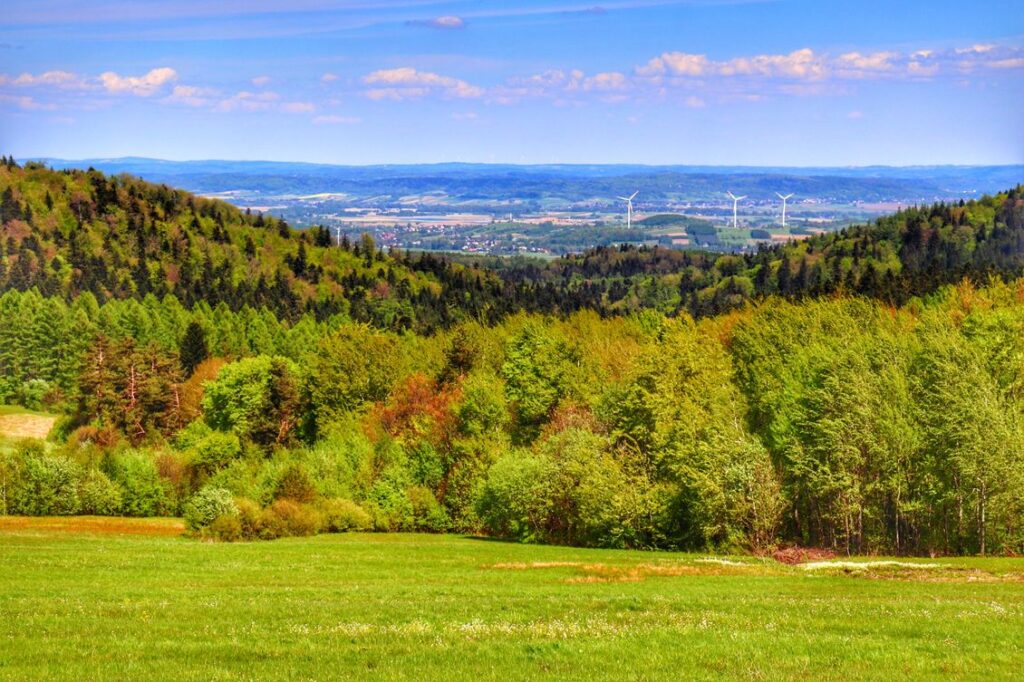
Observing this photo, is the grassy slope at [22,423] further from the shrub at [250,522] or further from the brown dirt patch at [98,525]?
the shrub at [250,522]

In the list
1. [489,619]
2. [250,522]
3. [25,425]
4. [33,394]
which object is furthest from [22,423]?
[489,619]

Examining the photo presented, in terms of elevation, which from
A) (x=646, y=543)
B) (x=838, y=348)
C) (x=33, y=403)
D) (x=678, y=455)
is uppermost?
(x=838, y=348)

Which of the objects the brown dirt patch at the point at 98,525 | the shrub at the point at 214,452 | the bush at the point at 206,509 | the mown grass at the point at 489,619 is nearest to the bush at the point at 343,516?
the bush at the point at 206,509

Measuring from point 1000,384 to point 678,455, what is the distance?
26825mm

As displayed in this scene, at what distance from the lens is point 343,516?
8375cm

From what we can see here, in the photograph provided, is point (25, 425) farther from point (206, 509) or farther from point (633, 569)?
point (633, 569)

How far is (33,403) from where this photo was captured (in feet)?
568

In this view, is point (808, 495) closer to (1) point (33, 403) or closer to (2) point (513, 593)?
(2) point (513, 593)

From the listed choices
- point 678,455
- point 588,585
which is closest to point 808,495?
point 678,455

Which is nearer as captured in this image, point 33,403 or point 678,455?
point 678,455

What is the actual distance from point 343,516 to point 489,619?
2075 inches

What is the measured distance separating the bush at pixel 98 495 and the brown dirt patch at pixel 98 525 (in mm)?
5605

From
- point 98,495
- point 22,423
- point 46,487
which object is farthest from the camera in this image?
point 22,423

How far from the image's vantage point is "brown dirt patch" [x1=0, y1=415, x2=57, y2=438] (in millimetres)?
152625
